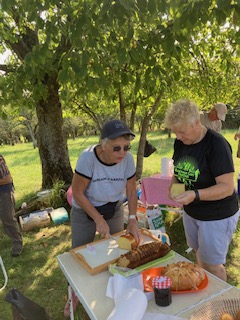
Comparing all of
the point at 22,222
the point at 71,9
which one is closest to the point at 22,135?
the point at 22,222

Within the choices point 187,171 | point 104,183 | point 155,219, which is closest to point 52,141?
point 155,219

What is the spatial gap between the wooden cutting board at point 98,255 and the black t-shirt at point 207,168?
49cm

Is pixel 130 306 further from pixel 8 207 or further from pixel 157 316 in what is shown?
pixel 8 207

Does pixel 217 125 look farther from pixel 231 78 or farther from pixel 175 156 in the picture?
pixel 175 156

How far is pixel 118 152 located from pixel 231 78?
5543 mm

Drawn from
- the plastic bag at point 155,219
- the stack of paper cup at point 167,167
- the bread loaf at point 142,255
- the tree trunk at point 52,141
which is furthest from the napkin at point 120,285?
the tree trunk at point 52,141

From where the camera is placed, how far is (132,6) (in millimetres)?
1783

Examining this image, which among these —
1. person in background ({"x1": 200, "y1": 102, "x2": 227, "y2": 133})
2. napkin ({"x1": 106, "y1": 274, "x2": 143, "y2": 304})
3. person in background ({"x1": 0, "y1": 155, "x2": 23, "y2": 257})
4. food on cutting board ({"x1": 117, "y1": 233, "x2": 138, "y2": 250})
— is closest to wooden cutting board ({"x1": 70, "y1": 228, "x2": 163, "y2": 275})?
food on cutting board ({"x1": 117, "y1": 233, "x2": 138, "y2": 250})

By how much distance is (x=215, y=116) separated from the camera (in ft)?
16.7

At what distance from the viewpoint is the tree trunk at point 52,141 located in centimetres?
548

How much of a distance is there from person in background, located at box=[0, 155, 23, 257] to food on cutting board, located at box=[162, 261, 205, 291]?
2.74 m

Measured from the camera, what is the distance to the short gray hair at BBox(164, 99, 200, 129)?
1871mm

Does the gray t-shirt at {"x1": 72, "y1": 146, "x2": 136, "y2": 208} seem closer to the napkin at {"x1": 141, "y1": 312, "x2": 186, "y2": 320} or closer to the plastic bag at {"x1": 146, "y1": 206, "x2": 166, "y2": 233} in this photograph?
the napkin at {"x1": 141, "y1": 312, "x2": 186, "y2": 320}

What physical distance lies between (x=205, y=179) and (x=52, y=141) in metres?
4.36
